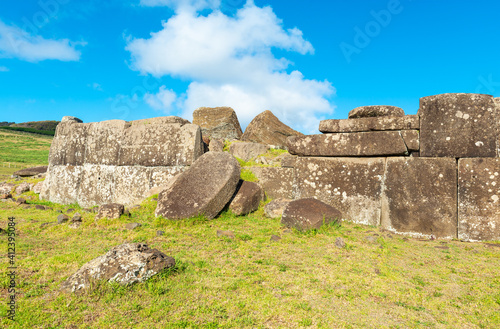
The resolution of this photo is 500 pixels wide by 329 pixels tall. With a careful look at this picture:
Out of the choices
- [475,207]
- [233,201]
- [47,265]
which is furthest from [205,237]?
[475,207]

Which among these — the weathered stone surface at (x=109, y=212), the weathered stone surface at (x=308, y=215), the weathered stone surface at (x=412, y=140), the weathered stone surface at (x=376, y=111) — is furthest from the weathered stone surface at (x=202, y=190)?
the weathered stone surface at (x=412, y=140)

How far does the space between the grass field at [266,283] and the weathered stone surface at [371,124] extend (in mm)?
2472

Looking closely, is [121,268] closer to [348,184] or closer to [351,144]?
[348,184]

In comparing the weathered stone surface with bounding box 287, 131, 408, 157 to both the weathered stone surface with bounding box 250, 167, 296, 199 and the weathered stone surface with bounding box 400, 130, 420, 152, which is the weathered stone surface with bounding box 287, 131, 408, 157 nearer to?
the weathered stone surface with bounding box 400, 130, 420, 152

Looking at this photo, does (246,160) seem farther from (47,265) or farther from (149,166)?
(47,265)

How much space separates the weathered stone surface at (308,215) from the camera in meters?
5.41

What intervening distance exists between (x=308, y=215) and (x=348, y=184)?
1786mm

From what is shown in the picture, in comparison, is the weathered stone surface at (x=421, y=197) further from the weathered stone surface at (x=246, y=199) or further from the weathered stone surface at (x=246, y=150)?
the weathered stone surface at (x=246, y=150)

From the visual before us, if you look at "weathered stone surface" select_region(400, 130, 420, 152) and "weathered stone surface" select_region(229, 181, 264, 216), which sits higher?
"weathered stone surface" select_region(400, 130, 420, 152)

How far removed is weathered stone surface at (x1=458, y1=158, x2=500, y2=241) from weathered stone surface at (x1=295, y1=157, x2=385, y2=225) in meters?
1.46

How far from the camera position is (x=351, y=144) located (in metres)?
6.82

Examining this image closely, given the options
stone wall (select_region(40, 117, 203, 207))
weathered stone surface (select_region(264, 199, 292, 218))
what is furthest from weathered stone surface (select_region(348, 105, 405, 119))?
stone wall (select_region(40, 117, 203, 207))

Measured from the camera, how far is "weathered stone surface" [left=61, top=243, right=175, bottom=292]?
9.75 ft

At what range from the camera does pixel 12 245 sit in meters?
4.37
